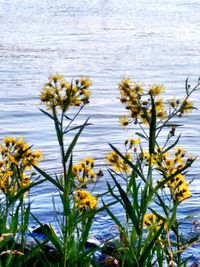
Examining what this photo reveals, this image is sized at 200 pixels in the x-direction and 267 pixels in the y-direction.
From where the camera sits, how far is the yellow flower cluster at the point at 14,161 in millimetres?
4035

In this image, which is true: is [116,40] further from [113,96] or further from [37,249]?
[37,249]

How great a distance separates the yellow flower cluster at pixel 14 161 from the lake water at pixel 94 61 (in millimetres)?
3241

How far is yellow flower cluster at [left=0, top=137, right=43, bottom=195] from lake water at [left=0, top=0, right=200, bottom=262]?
128 inches

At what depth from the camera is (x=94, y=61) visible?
20719 millimetres

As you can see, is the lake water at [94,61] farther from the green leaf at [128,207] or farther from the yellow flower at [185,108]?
the green leaf at [128,207]

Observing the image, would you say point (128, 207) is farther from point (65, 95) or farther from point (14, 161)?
point (14, 161)

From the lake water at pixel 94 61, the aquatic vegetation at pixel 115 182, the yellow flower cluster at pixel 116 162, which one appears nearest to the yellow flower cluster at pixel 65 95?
the aquatic vegetation at pixel 115 182

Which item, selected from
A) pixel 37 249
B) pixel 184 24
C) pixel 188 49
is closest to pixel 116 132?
pixel 37 249

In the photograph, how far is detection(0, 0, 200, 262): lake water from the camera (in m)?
11.3

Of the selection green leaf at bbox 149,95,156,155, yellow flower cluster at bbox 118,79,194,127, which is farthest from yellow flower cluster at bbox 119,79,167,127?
green leaf at bbox 149,95,156,155

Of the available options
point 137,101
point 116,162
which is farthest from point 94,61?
point 137,101

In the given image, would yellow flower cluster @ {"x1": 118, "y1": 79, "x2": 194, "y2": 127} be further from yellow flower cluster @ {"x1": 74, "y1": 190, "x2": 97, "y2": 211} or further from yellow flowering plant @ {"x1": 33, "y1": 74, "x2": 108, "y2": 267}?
yellow flower cluster @ {"x1": 74, "y1": 190, "x2": 97, "y2": 211}

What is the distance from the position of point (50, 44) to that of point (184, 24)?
30.0ft

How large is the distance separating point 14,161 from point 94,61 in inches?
662
